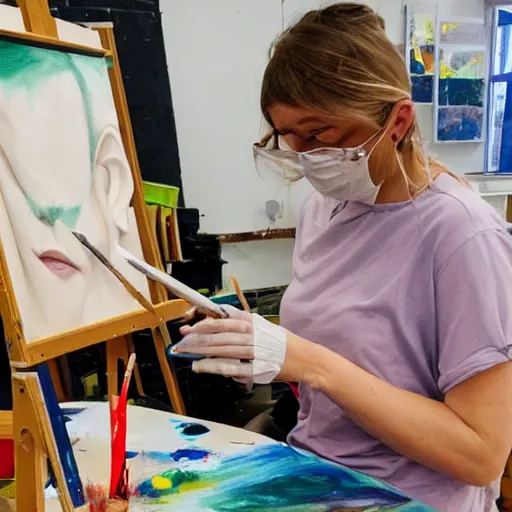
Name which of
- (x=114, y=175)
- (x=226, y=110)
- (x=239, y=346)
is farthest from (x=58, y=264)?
(x=226, y=110)

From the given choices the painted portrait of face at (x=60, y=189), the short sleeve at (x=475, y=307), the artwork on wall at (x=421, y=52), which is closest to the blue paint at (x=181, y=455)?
the painted portrait of face at (x=60, y=189)

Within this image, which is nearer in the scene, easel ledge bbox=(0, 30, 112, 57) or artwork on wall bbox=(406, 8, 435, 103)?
easel ledge bbox=(0, 30, 112, 57)

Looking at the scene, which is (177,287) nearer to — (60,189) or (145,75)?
(60,189)

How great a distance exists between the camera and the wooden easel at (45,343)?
802 mm

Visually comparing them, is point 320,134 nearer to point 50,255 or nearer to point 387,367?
point 387,367

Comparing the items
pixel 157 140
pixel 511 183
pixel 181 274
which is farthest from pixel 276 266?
pixel 511 183

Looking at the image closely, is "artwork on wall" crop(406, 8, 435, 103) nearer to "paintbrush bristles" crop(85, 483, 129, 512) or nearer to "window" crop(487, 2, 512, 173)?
"window" crop(487, 2, 512, 173)

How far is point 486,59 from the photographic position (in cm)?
254

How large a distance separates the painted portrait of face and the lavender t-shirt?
0.38 m

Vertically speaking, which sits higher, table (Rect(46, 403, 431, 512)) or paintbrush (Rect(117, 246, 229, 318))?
paintbrush (Rect(117, 246, 229, 318))

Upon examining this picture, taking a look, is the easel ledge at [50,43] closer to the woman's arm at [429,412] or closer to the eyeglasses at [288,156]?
the eyeglasses at [288,156]

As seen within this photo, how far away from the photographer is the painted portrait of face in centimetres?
98

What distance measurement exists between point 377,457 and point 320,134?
0.52 m

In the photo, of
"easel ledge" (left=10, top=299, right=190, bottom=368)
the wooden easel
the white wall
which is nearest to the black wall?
the white wall
